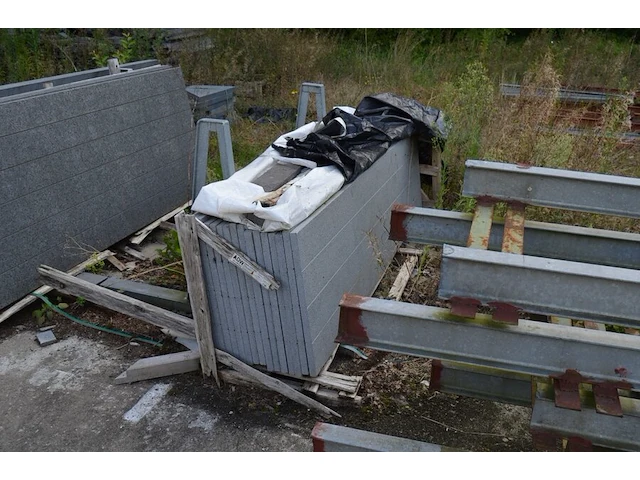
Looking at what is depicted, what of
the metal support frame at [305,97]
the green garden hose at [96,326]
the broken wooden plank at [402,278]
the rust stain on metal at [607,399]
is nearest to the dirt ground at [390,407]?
the green garden hose at [96,326]

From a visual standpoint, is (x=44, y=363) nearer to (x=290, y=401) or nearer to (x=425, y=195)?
(x=290, y=401)

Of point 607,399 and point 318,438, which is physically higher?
point 607,399

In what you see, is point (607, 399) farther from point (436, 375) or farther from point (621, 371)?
point (436, 375)

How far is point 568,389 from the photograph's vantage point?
7.27 ft

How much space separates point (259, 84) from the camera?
27.9 feet

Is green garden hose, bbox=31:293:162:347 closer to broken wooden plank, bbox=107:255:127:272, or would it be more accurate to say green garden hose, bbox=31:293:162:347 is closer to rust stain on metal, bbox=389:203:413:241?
broken wooden plank, bbox=107:255:127:272

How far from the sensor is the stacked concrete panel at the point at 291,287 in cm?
328

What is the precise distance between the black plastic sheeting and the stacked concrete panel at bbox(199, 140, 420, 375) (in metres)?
0.20

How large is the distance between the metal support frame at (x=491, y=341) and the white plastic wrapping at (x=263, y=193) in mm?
978

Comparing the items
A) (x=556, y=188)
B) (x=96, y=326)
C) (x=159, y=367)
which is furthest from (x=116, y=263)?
(x=556, y=188)

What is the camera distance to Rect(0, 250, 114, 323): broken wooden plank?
4.29 m

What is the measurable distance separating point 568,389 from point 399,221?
126cm

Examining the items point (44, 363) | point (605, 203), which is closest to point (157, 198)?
point (44, 363)

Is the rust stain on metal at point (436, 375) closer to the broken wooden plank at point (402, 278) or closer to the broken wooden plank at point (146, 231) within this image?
the broken wooden plank at point (402, 278)
